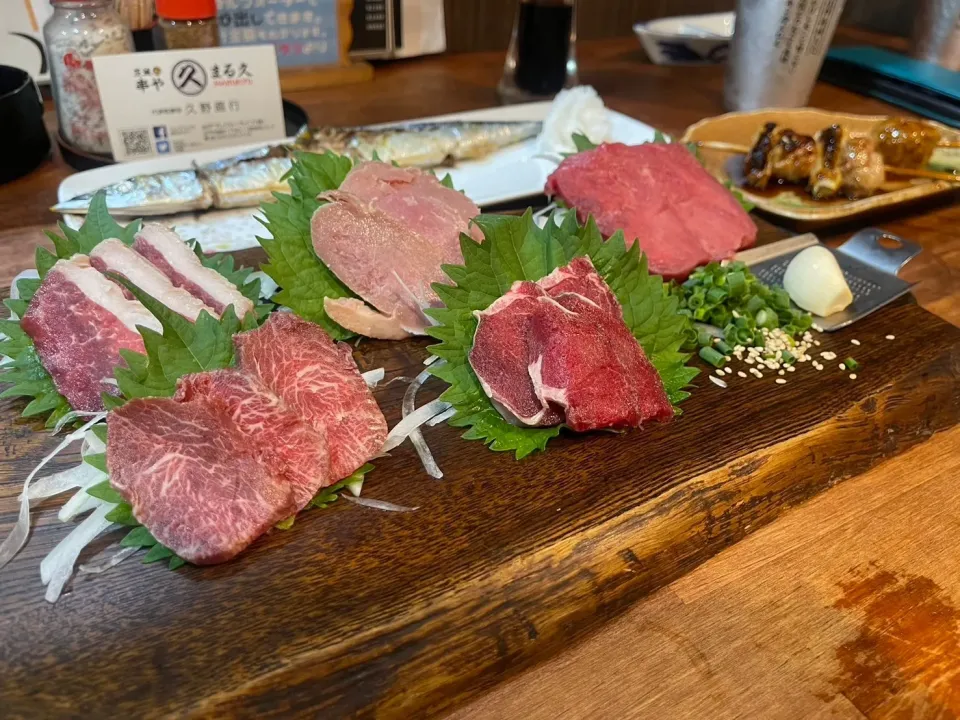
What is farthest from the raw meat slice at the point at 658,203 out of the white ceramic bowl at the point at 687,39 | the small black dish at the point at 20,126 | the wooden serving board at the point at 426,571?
the white ceramic bowl at the point at 687,39

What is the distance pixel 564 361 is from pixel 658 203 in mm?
1095

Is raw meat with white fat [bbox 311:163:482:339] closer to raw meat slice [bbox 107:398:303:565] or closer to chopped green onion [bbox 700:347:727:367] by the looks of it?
raw meat slice [bbox 107:398:303:565]

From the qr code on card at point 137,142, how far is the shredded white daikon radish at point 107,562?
7.60 feet

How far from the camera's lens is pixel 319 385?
1.85 metres

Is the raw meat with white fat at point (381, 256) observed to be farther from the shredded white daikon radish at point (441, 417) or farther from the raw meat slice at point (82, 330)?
the raw meat slice at point (82, 330)

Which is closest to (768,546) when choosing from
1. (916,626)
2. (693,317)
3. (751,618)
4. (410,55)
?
(751,618)

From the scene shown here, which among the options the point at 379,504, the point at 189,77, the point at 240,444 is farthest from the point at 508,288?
the point at 189,77

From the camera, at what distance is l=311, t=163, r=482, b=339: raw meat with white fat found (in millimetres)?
2230

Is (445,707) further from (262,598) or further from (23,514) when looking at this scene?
(23,514)

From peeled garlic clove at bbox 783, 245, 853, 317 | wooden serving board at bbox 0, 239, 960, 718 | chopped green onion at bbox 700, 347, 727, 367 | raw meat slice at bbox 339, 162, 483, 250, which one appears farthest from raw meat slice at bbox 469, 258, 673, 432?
peeled garlic clove at bbox 783, 245, 853, 317

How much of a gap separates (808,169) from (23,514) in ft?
11.4

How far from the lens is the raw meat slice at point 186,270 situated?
2043 mm

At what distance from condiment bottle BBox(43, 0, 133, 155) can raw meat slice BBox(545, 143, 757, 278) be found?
206 cm

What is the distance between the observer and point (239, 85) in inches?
131
